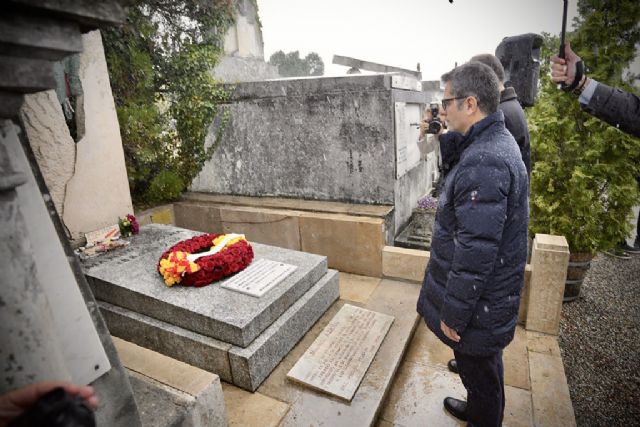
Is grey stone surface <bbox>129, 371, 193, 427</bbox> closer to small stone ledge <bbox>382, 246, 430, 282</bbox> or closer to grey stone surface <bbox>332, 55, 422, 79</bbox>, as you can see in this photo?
small stone ledge <bbox>382, 246, 430, 282</bbox>

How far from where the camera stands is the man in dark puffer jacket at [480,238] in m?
1.93

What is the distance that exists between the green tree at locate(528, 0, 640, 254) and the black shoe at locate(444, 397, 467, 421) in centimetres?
337

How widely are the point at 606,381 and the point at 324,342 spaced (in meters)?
2.95

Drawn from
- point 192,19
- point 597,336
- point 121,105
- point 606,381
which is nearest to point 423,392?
point 606,381

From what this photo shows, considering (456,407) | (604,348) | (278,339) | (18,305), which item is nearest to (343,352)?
(278,339)

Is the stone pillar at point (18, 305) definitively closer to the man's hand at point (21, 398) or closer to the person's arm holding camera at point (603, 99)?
the man's hand at point (21, 398)

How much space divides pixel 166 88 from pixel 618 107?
6.09m

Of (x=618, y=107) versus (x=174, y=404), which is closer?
(x=174, y=404)

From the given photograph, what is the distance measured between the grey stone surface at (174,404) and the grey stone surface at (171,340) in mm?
686

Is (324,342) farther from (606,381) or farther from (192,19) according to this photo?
(192,19)

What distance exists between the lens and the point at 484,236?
192cm

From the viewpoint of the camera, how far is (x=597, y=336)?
167 inches

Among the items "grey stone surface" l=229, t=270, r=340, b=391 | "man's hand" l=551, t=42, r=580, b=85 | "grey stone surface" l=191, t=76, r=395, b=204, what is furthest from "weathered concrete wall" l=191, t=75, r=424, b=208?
"man's hand" l=551, t=42, r=580, b=85

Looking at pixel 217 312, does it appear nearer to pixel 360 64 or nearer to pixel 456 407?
pixel 456 407
